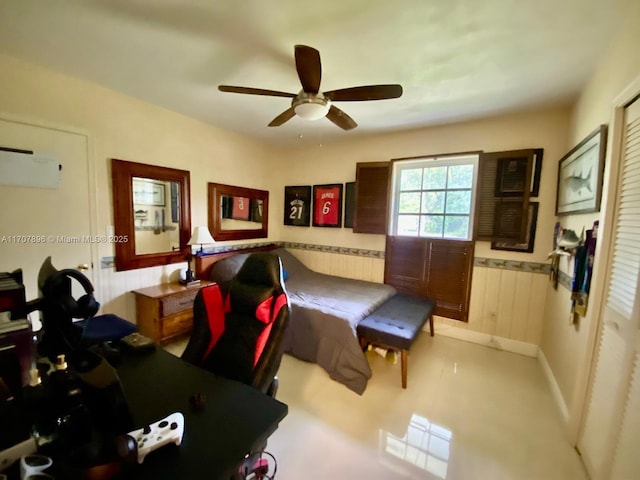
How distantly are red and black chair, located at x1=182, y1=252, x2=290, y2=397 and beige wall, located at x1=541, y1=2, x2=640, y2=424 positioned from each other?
187cm

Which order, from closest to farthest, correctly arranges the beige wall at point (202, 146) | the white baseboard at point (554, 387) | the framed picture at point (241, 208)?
1. the white baseboard at point (554, 387)
2. the beige wall at point (202, 146)
3. the framed picture at point (241, 208)

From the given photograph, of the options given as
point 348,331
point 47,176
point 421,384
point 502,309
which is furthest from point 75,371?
point 502,309

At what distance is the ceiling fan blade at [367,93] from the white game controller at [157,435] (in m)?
1.88

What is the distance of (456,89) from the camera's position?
2.16 m

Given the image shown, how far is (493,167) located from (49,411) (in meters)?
3.54

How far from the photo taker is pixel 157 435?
74cm

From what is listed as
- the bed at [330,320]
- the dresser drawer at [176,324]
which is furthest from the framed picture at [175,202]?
the dresser drawer at [176,324]

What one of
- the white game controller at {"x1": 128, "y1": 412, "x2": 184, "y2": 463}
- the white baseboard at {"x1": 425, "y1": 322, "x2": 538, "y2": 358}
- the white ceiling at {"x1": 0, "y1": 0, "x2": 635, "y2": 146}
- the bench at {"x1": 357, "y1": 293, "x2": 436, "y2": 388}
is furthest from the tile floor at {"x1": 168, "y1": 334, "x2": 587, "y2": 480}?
the white ceiling at {"x1": 0, "y1": 0, "x2": 635, "y2": 146}

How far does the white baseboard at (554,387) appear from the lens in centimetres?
181

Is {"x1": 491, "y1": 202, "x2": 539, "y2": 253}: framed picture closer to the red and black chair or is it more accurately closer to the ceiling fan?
the ceiling fan

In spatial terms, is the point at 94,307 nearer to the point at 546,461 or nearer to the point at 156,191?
the point at 156,191

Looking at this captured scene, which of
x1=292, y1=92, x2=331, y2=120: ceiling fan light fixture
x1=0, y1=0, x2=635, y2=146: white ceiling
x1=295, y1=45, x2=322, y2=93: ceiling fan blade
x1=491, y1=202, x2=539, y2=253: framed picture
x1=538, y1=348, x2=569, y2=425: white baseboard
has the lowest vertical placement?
x1=538, y1=348, x2=569, y2=425: white baseboard

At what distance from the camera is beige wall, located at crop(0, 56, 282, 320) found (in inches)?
76.1

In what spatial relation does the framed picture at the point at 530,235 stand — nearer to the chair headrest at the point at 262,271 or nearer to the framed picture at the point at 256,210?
the chair headrest at the point at 262,271
